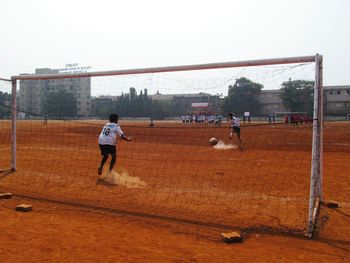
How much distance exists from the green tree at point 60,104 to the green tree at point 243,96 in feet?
22.7

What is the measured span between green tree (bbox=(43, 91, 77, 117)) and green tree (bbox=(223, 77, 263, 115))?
22.7 feet

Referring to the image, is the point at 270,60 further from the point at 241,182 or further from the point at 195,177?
the point at 195,177

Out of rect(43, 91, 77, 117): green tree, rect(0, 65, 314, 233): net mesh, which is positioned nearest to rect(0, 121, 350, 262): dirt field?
rect(0, 65, 314, 233): net mesh

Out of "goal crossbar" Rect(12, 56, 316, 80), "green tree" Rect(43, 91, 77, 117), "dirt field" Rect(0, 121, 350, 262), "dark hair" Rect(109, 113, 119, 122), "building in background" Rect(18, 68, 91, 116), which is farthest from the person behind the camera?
"green tree" Rect(43, 91, 77, 117)

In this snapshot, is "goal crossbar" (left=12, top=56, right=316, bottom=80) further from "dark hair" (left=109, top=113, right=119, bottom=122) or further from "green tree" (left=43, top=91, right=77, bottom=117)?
"green tree" (left=43, top=91, right=77, bottom=117)

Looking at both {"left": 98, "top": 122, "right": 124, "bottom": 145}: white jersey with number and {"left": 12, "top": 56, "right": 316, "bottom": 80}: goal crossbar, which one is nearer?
{"left": 12, "top": 56, "right": 316, "bottom": 80}: goal crossbar

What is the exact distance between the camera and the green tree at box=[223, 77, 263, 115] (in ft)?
27.4

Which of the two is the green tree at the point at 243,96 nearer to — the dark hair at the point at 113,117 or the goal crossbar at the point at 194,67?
the goal crossbar at the point at 194,67

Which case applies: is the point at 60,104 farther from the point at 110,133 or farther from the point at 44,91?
the point at 110,133

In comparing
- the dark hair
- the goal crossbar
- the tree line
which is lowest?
the dark hair

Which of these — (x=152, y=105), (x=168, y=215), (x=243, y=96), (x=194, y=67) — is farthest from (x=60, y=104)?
(x=168, y=215)

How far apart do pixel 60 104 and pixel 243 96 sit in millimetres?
9524

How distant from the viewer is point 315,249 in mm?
5109

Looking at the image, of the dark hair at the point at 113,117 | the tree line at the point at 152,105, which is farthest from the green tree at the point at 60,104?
the dark hair at the point at 113,117
